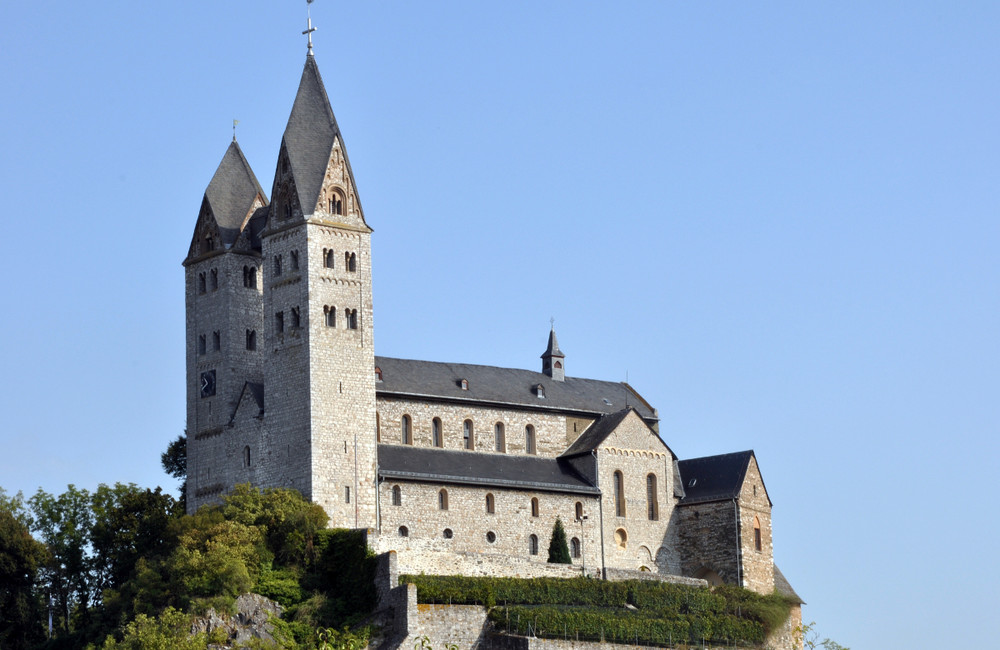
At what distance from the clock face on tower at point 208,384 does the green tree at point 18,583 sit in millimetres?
9685

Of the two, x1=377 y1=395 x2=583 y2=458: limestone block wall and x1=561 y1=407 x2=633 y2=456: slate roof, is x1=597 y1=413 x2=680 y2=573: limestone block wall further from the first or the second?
x1=377 y1=395 x2=583 y2=458: limestone block wall

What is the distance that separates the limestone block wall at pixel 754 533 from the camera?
92750 millimetres

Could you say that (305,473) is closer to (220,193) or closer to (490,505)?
(490,505)

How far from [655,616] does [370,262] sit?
19054 millimetres

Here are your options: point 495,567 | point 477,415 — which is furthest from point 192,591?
point 477,415

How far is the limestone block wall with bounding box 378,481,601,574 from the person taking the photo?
87.2 meters

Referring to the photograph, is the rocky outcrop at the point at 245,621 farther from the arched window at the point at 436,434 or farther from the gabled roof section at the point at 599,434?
the gabled roof section at the point at 599,434

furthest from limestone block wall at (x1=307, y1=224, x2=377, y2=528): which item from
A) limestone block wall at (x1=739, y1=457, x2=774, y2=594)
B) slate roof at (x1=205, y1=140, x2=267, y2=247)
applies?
limestone block wall at (x1=739, y1=457, x2=774, y2=594)

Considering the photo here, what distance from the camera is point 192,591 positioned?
267 ft

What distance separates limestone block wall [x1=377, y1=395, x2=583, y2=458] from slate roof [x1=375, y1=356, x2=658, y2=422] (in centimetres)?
44

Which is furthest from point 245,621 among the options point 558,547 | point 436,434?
point 558,547

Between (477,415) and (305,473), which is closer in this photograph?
(305,473)

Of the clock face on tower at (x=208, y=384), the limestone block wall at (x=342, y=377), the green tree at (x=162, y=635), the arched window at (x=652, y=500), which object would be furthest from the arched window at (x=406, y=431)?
the green tree at (x=162, y=635)

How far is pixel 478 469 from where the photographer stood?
9131 centimetres
